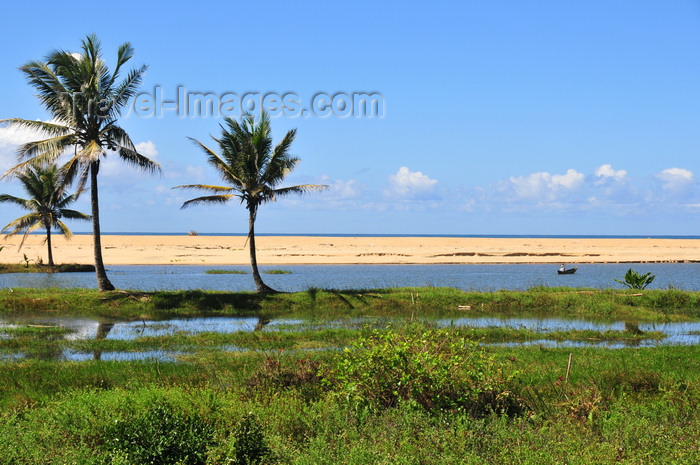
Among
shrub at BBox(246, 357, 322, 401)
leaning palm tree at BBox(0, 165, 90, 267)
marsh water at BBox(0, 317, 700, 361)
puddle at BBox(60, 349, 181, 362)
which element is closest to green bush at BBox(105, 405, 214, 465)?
shrub at BBox(246, 357, 322, 401)

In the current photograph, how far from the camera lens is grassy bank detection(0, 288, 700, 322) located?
22375 millimetres

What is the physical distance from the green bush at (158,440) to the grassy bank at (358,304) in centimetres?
1460

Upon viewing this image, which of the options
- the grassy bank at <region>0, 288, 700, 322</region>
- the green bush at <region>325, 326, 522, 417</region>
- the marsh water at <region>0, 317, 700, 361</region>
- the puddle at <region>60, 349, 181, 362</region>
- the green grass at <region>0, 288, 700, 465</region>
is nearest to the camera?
the green grass at <region>0, 288, 700, 465</region>

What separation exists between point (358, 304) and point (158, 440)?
17.1 metres

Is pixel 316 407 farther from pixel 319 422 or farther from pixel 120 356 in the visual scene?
pixel 120 356

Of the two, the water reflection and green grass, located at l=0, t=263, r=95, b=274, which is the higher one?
green grass, located at l=0, t=263, r=95, b=274

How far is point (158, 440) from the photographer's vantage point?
21.4 feet

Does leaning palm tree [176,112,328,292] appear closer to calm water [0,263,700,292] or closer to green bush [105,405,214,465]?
calm water [0,263,700,292]

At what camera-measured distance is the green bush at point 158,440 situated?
634 cm

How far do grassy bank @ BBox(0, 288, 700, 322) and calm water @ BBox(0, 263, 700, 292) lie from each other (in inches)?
188

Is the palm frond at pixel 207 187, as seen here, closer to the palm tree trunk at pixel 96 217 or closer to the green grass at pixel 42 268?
the palm tree trunk at pixel 96 217

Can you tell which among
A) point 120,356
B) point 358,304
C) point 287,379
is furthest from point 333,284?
point 287,379

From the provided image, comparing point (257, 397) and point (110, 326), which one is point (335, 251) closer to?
point (110, 326)

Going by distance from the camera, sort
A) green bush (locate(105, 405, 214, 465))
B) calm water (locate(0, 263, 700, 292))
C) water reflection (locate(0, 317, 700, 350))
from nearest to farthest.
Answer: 1. green bush (locate(105, 405, 214, 465))
2. water reflection (locate(0, 317, 700, 350))
3. calm water (locate(0, 263, 700, 292))
